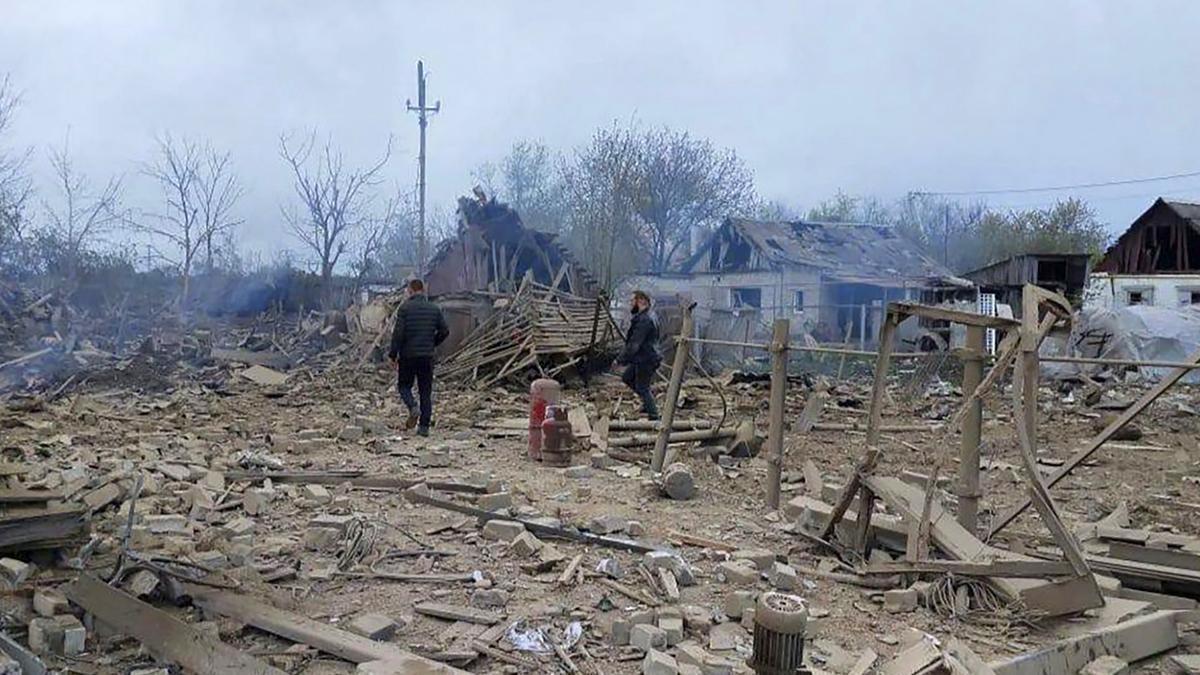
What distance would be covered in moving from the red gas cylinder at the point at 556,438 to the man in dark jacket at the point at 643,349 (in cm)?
255

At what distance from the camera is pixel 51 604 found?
448 centimetres

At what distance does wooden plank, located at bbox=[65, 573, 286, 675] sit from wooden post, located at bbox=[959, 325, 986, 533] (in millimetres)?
4119

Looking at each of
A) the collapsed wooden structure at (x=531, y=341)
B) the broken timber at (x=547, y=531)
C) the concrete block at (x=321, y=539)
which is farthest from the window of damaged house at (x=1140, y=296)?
the concrete block at (x=321, y=539)

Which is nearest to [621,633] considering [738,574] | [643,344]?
[738,574]

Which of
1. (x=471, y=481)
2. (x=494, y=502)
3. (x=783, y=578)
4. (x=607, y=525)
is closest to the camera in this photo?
(x=783, y=578)

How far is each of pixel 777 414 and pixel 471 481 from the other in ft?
8.98

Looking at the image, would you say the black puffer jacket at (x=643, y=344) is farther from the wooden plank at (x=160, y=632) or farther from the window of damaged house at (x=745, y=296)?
the window of damaged house at (x=745, y=296)

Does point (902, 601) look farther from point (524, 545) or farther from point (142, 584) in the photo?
point (142, 584)

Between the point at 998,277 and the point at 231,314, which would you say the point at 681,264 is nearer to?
the point at 998,277

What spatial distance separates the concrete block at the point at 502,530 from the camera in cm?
592

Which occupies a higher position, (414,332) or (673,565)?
(414,332)

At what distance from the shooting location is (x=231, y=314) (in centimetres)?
2930

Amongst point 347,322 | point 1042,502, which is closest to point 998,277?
point 347,322

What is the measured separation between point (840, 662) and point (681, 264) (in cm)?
3569
